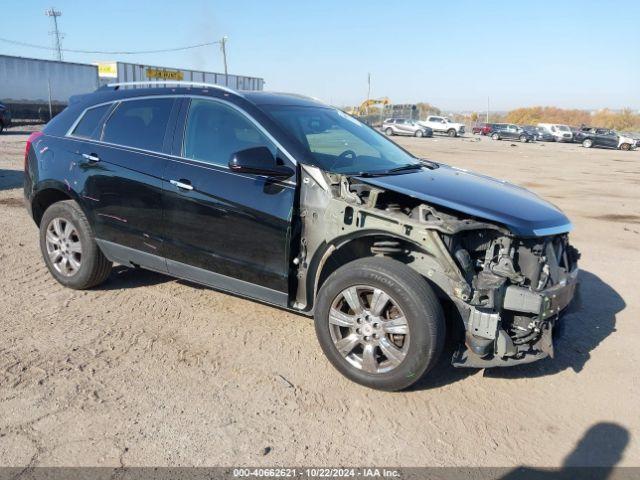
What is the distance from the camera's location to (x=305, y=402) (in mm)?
3492

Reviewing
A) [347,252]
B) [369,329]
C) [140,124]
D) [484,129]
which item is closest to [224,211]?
[347,252]

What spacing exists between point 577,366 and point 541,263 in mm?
1095

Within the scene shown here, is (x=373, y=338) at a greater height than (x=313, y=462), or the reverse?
(x=373, y=338)

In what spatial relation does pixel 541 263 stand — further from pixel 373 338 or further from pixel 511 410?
pixel 373 338

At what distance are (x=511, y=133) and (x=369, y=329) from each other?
157 feet

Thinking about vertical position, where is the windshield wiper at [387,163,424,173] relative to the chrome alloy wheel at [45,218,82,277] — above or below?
above

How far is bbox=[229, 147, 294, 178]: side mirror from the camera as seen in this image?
12.6 ft

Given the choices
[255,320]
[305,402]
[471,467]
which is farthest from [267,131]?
[471,467]

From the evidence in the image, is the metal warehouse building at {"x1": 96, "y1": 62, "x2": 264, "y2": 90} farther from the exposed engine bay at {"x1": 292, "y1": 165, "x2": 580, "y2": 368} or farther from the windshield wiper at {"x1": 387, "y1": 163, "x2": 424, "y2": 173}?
the exposed engine bay at {"x1": 292, "y1": 165, "x2": 580, "y2": 368}

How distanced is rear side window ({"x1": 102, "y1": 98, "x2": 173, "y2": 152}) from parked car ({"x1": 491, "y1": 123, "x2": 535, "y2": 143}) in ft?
151

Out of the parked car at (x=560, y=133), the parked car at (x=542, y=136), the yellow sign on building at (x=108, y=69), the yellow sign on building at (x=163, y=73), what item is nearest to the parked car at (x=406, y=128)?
the parked car at (x=542, y=136)

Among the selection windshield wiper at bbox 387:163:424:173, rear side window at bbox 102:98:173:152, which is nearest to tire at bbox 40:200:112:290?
rear side window at bbox 102:98:173:152

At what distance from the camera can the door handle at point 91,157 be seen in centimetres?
482

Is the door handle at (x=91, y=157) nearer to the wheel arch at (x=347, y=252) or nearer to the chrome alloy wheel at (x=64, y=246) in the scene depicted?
the chrome alloy wheel at (x=64, y=246)
